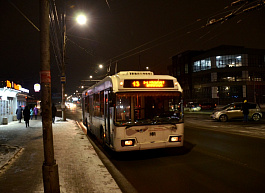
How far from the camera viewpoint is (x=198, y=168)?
7375 millimetres

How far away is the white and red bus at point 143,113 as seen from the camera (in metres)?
8.33

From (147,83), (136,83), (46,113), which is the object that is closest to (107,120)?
(136,83)

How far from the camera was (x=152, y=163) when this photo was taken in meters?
8.28

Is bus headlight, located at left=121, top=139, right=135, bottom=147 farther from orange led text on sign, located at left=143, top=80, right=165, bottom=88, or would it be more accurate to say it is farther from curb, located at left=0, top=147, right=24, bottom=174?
curb, located at left=0, top=147, right=24, bottom=174

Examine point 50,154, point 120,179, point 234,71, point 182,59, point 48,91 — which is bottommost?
point 120,179

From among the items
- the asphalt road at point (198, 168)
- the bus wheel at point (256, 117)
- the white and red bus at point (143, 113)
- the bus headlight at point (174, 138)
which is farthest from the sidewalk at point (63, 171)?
the bus wheel at point (256, 117)

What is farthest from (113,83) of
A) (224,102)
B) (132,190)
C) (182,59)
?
(182,59)

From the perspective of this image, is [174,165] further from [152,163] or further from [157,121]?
[157,121]

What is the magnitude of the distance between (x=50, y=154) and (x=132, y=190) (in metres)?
2.20

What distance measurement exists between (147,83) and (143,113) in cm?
108

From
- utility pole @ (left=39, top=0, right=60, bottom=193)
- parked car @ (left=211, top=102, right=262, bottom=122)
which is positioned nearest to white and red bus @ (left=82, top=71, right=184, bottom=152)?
utility pole @ (left=39, top=0, right=60, bottom=193)

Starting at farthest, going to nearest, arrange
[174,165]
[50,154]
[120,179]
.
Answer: [174,165] < [120,179] < [50,154]

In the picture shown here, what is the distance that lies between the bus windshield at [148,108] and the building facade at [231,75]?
173ft

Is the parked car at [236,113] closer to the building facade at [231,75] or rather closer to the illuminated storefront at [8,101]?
the illuminated storefront at [8,101]
